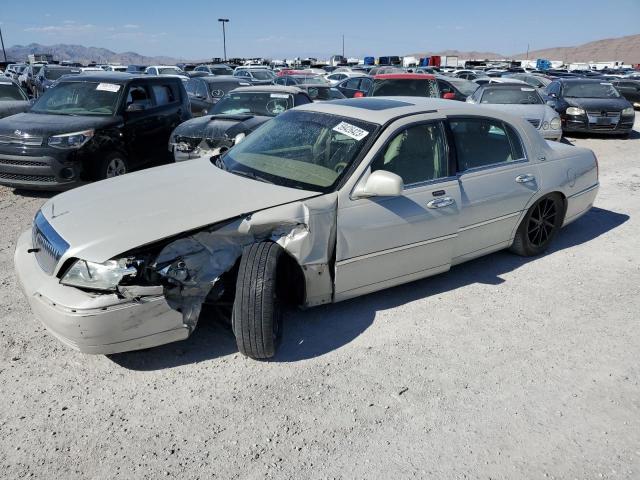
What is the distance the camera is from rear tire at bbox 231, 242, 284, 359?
121 inches

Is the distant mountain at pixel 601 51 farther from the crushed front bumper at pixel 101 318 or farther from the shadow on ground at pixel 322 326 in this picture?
the crushed front bumper at pixel 101 318

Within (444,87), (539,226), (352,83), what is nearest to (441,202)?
(539,226)

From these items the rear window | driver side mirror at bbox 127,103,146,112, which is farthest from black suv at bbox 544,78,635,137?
driver side mirror at bbox 127,103,146,112

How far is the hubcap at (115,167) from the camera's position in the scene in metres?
7.20

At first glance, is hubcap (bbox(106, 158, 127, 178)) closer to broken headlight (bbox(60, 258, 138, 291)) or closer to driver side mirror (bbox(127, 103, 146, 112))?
driver side mirror (bbox(127, 103, 146, 112))

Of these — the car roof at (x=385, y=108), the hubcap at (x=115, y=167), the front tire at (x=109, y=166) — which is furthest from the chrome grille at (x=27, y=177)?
the car roof at (x=385, y=108)

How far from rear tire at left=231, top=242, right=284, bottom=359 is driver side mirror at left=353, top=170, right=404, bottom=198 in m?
0.80

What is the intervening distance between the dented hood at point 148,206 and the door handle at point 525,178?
2165 mm

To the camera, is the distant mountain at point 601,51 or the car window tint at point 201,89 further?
the distant mountain at point 601,51

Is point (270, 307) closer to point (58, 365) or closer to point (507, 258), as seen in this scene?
point (58, 365)

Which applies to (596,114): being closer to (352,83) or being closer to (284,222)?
(352,83)

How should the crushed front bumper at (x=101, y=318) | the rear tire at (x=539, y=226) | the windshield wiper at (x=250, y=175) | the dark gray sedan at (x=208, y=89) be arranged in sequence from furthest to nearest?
the dark gray sedan at (x=208, y=89), the rear tire at (x=539, y=226), the windshield wiper at (x=250, y=175), the crushed front bumper at (x=101, y=318)

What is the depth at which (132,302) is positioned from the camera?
113 inches

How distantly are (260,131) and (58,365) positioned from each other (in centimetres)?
247
